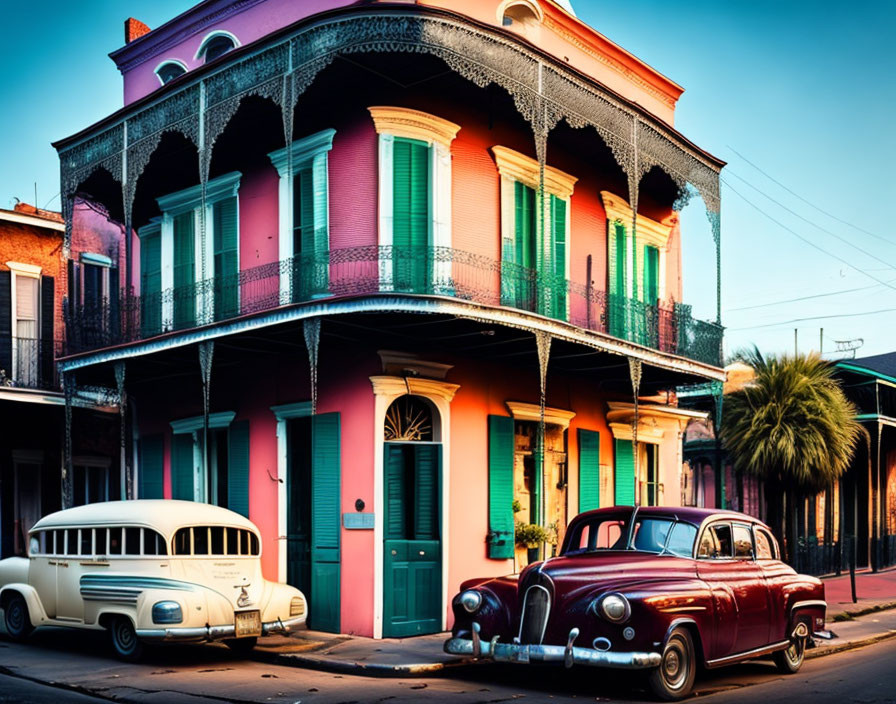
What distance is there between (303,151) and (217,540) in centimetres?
590

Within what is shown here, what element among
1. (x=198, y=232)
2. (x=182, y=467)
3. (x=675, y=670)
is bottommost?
(x=675, y=670)

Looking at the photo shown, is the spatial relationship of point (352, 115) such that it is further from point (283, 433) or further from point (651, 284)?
point (651, 284)

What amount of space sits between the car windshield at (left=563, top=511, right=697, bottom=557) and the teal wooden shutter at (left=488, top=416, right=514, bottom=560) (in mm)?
3695

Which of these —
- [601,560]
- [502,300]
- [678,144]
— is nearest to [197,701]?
[601,560]

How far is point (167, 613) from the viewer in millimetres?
11391

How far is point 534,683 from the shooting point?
10.7 metres

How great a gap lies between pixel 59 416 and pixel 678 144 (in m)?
12.6

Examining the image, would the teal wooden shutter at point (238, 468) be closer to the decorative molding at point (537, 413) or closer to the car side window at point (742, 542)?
the decorative molding at point (537, 413)

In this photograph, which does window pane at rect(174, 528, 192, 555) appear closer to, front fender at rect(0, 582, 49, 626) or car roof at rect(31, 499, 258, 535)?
car roof at rect(31, 499, 258, 535)

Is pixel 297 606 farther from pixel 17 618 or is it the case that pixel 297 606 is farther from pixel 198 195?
pixel 198 195

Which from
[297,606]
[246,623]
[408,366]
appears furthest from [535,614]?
[408,366]

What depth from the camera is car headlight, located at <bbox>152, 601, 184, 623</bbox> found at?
11391 mm

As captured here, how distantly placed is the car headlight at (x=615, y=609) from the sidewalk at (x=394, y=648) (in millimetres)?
2776

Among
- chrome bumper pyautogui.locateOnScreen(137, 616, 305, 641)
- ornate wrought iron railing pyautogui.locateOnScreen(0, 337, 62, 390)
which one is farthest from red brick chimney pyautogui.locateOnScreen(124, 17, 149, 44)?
chrome bumper pyautogui.locateOnScreen(137, 616, 305, 641)
